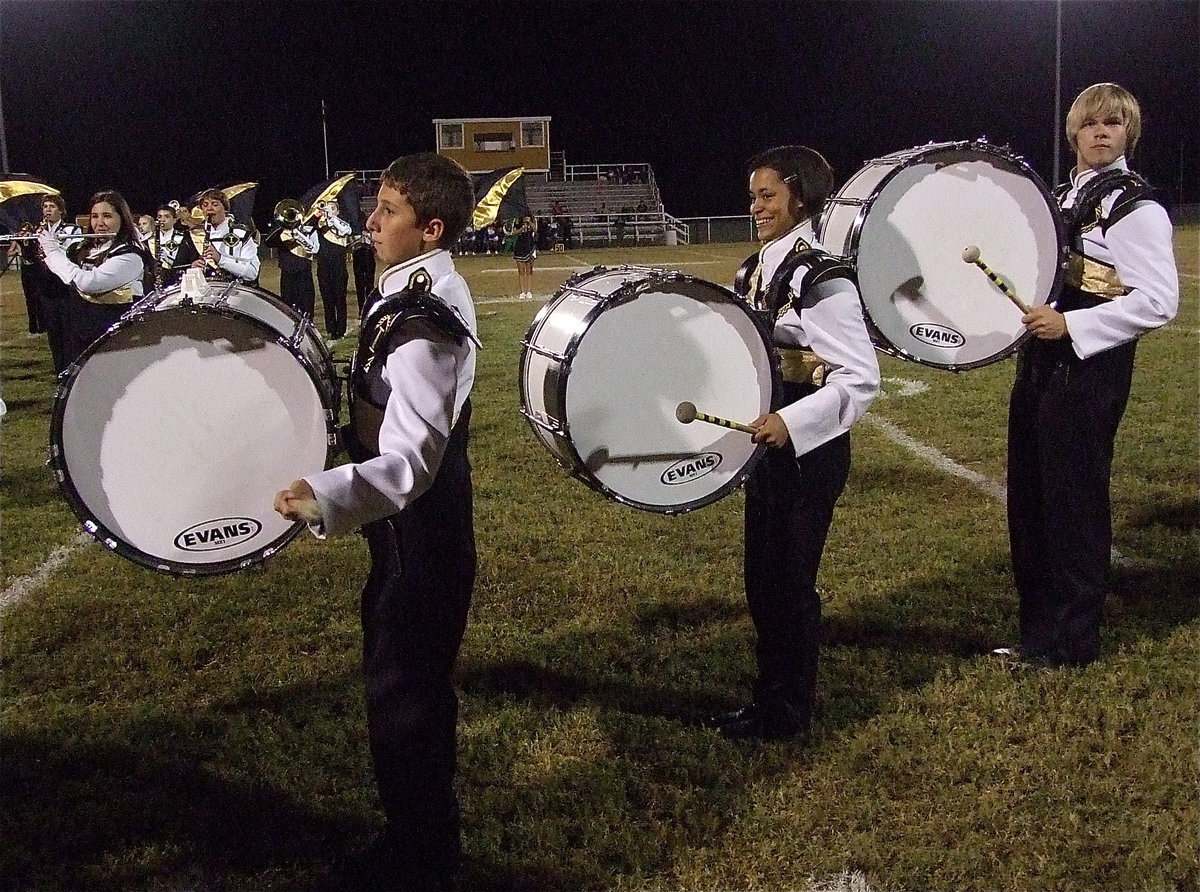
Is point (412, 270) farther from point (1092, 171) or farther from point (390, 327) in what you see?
point (1092, 171)

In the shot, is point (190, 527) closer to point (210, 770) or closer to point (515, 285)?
point (210, 770)

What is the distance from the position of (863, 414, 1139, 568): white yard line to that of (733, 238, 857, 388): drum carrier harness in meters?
2.41

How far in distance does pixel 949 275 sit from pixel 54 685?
3.13m

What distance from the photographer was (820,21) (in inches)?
1518

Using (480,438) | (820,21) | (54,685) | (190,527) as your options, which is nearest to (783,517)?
(190,527)

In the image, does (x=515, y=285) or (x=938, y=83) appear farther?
(x=938, y=83)

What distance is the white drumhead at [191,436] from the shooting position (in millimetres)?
2207

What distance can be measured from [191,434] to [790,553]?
1.54 m

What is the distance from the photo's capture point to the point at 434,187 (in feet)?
7.27

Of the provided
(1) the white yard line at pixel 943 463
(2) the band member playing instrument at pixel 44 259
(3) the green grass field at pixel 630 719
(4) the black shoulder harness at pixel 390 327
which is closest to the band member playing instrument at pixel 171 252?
(2) the band member playing instrument at pixel 44 259

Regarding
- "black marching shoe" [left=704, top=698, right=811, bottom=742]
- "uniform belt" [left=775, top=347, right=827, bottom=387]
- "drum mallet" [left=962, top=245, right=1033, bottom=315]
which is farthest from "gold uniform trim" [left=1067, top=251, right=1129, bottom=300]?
"black marching shoe" [left=704, top=698, right=811, bottom=742]

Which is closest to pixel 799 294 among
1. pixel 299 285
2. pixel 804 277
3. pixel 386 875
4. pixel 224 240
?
pixel 804 277

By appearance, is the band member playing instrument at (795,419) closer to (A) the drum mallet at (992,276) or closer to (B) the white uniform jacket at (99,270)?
(A) the drum mallet at (992,276)

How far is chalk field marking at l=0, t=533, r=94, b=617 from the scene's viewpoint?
171 inches
